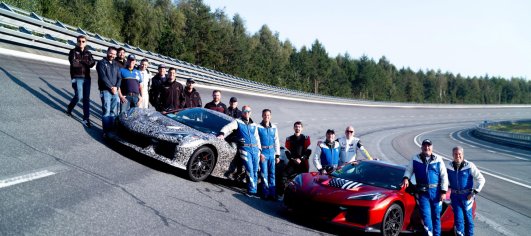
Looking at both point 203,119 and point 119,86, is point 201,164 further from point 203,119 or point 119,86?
point 119,86

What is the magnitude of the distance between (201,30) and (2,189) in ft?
217

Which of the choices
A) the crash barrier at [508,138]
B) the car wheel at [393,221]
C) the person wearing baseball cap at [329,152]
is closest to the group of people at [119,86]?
the person wearing baseball cap at [329,152]

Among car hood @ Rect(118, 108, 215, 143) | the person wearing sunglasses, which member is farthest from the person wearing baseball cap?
car hood @ Rect(118, 108, 215, 143)

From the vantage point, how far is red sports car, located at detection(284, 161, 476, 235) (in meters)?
6.96

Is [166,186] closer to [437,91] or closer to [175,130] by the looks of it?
[175,130]

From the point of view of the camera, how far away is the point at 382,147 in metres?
23.9

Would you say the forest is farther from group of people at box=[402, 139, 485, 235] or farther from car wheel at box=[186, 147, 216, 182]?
group of people at box=[402, 139, 485, 235]

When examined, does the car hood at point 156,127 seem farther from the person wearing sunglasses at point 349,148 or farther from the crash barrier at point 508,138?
the crash barrier at point 508,138

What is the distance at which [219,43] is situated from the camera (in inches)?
2835

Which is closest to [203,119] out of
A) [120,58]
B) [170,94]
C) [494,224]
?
[170,94]

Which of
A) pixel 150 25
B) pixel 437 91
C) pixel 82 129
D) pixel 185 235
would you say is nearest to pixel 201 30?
pixel 150 25

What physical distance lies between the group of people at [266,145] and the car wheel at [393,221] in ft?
1.32

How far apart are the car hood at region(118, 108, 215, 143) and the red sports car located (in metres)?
1.94

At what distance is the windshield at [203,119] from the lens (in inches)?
351
